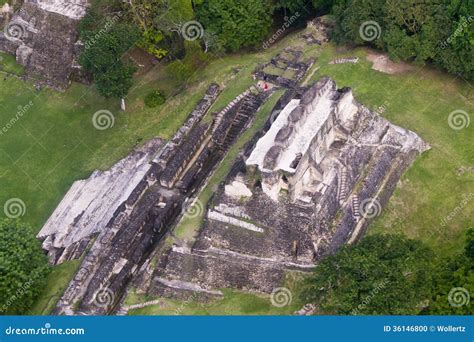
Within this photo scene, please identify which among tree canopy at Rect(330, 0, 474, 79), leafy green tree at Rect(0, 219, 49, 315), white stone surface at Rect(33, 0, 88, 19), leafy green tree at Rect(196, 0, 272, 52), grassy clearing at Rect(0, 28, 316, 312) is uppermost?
tree canopy at Rect(330, 0, 474, 79)

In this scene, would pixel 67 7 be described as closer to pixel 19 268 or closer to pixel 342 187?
pixel 19 268

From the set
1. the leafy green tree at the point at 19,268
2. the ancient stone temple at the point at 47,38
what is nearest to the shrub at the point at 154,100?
the ancient stone temple at the point at 47,38

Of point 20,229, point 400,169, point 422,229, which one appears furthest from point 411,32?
point 20,229

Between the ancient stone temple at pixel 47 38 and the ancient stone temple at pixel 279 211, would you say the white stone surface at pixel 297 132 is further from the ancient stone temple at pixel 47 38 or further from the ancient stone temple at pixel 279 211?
the ancient stone temple at pixel 47 38

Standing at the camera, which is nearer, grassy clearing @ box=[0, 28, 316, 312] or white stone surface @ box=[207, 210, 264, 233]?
white stone surface @ box=[207, 210, 264, 233]

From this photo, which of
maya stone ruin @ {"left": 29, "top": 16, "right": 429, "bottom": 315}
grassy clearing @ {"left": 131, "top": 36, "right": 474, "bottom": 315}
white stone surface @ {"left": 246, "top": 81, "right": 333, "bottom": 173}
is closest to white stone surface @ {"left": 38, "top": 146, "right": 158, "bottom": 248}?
maya stone ruin @ {"left": 29, "top": 16, "right": 429, "bottom": 315}

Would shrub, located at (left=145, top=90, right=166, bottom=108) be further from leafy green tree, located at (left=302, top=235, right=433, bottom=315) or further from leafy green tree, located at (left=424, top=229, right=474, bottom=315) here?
leafy green tree, located at (left=424, top=229, right=474, bottom=315)
